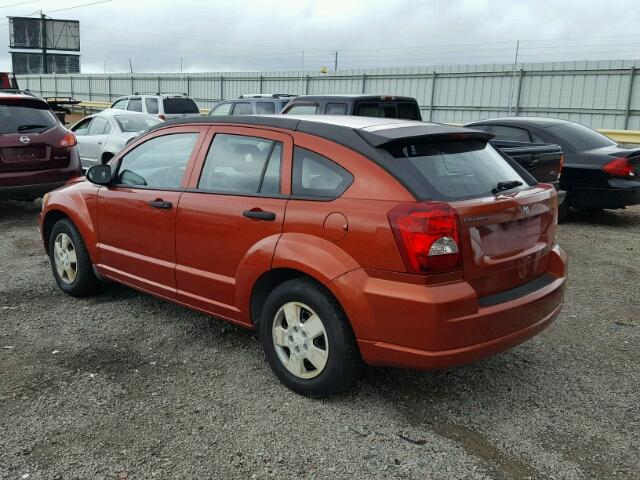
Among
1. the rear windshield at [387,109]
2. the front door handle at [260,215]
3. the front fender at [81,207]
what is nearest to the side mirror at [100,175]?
the front fender at [81,207]

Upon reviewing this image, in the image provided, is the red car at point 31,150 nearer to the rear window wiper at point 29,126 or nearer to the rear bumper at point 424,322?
the rear window wiper at point 29,126

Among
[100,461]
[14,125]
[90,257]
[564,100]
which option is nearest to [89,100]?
[564,100]

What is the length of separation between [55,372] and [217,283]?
3.81ft

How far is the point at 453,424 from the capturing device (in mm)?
3385

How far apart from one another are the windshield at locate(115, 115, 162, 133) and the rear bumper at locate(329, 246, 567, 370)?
9908 mm

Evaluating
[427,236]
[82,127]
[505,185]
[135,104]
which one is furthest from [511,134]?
[135,104]

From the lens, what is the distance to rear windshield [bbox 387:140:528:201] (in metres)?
3.32

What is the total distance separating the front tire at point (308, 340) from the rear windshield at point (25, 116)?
6411 mm

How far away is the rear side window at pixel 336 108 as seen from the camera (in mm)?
9242

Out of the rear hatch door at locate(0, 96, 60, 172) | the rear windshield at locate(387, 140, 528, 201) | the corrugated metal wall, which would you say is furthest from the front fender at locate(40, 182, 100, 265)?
the corrugated metal wall

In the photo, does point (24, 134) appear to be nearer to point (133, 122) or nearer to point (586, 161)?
point (133, 122)

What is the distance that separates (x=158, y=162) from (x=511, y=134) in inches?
256

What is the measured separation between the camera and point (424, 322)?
308 cm

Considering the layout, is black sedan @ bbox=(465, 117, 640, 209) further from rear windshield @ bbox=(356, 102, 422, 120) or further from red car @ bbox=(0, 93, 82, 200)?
red car @ bbox=(0, 93, 82, 200)
